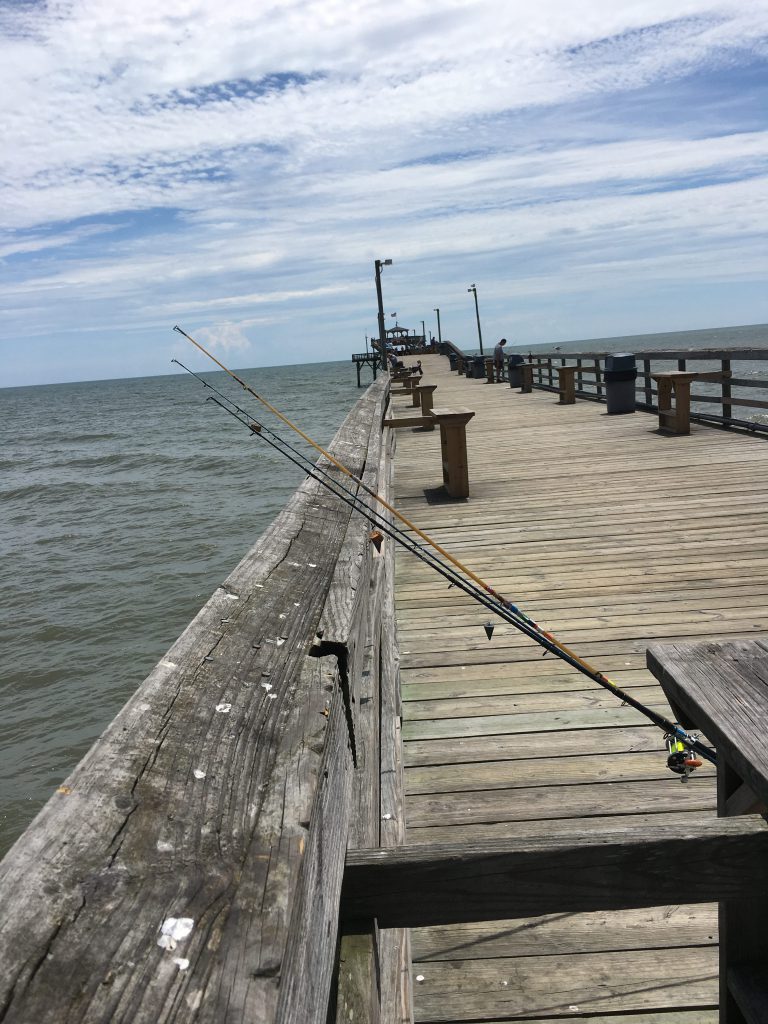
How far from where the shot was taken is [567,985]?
7.08ft

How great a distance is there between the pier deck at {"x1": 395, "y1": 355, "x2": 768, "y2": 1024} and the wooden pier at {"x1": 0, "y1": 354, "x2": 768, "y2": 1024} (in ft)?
0.04

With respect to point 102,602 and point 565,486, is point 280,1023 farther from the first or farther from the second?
point 102,602

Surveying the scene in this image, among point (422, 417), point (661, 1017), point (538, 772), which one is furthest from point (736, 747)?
point (422, 417)

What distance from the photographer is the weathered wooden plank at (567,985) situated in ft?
6.86

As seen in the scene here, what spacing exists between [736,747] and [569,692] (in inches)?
97.3

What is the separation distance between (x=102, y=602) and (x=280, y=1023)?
11.3 meters

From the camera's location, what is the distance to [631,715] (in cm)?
347

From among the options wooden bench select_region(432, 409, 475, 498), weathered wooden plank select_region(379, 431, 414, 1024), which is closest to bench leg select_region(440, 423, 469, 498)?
wooden bench select_region(432, 409, 475, 498)

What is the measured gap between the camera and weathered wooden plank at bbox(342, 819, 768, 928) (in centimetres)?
123

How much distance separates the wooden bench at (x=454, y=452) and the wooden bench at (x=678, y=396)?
12.0 feet

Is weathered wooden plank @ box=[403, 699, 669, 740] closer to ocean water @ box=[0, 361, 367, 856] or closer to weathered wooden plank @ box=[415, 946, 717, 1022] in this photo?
weathered wooden plank @ box=[415, 946, 717, 1022]

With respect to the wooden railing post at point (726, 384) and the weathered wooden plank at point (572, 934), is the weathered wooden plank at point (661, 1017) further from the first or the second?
the wooden railing post at point (726, 384)

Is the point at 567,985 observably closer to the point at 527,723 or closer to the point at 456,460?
the point at 527,723

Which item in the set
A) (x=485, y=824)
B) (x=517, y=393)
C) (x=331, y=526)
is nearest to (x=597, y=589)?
(x=485, y=824)
